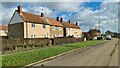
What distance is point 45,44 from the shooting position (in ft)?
107

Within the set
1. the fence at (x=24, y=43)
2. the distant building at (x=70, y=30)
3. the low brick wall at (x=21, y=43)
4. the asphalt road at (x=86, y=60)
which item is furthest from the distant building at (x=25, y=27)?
the asphalt road at (x=86, y=60)

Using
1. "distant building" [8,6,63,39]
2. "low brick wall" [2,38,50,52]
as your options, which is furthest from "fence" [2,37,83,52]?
"distant building" [8,6,63,39]

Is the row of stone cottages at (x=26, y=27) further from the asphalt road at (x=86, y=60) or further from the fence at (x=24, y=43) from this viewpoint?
the asphalt road at (x=86, y=60)

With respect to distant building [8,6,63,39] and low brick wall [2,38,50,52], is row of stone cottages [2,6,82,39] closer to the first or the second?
distant building [8,6,63,39]

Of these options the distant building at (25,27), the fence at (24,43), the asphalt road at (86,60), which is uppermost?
the distant building at (25,27)

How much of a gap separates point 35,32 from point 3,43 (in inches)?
932

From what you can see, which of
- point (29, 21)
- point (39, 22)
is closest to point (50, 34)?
point (39, 22)

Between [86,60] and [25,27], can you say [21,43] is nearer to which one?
[86,60]

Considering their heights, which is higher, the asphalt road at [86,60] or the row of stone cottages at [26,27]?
the row of stone cottages at [26,27]

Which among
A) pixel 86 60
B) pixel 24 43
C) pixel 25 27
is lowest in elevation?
pixel 86 60

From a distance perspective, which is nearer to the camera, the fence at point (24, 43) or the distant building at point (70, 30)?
the fence at point (24, 43)

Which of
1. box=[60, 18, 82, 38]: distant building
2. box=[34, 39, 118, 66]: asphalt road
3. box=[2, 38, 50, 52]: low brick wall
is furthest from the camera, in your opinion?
box=[60, 18, 82, 38]: distant building

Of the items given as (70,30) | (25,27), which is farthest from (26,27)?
(70,30)

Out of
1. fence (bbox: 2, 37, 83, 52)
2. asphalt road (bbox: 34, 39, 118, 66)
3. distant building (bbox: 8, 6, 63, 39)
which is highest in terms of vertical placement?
distant building (bbox: 8, 6, 63, 39)
